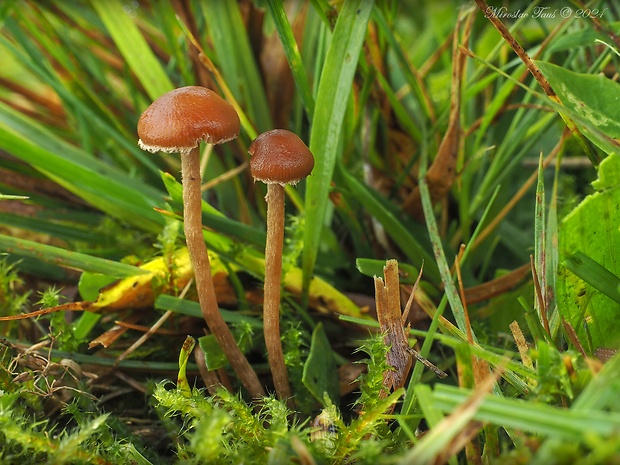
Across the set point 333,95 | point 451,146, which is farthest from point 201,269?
point 451,146

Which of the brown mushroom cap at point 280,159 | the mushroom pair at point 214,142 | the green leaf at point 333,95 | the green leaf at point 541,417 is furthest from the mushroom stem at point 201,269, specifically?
the green leaf at point 541,417

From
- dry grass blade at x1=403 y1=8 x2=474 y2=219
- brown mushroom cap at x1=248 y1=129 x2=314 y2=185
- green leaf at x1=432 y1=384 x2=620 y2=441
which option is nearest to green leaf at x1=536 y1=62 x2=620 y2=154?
dry grass blade at x1=403 y1=8 x2=474 y2=219

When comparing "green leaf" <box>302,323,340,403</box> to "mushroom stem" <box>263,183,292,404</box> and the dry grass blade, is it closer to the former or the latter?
"mushroom stem" <box>263,183,292,404</box>

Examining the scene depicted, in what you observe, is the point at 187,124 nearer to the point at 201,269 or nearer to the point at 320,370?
the point at 201,269

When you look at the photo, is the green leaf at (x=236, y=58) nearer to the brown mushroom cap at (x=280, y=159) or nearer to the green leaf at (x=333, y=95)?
the green leaf at (x=333, y=95)

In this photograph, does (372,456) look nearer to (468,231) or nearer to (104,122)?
(468,231)

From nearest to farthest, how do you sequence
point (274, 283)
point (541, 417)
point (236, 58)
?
point (541, 417) → point (274, 283) → point (236, 58)

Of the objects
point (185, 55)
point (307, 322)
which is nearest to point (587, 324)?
point (307, 322)
